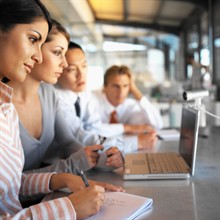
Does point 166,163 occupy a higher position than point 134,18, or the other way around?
point 134,18

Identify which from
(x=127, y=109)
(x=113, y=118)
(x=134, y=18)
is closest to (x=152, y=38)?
(x=134, y=18)

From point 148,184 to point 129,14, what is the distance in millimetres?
7469

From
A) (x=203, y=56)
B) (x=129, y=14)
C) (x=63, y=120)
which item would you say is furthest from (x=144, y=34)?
(x=63, y=120)

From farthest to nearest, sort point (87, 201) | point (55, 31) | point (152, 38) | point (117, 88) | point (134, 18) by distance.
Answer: point (152, 38), point (134, 18), point (117, 88), point (55, 31), point (87, 201)

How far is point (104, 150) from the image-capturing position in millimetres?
1273

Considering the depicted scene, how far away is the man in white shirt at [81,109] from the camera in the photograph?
165 cm

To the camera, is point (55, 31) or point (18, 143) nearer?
point (18, 143)

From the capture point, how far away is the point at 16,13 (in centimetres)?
92

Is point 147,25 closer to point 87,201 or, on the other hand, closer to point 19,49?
point 19,49

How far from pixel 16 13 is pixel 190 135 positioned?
761 millimetres

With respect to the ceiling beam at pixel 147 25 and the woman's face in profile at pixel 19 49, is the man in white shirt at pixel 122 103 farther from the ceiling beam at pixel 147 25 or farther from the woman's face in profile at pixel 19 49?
the ceiling beam at pixel 147 25

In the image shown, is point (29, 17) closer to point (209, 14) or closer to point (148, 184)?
point (148, 184)

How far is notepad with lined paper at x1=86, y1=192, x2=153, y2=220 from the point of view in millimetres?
774

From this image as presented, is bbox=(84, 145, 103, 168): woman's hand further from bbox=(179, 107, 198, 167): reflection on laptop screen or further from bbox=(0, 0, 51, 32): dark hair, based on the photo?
bbox=(0, 0, 51, 32): dark hair
